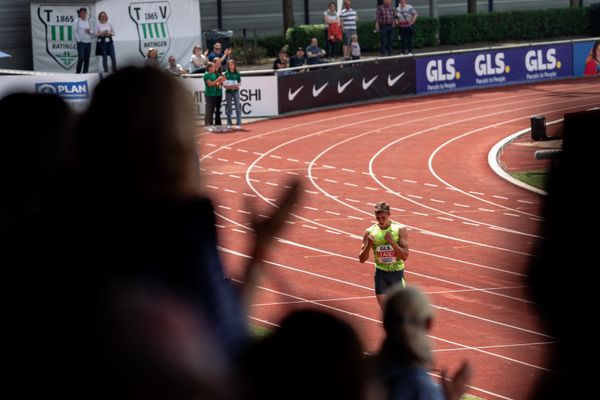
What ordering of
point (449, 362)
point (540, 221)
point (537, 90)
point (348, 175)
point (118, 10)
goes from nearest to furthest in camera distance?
point (540, 221)
point (449, 362)
point (348, 175)
point (118, 10)
point (537, 90)

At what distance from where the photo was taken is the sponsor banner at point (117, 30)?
107 feet

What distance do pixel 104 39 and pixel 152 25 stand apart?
2.61m

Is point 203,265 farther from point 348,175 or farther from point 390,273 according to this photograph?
point 348,175

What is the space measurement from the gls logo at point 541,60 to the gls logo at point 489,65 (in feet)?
2.86

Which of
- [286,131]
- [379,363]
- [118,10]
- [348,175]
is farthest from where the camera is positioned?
[118,10]

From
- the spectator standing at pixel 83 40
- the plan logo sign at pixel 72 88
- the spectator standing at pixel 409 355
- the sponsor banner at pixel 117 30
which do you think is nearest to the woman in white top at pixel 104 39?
the spectator standing at pixel 83 40

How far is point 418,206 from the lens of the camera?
71.4 feet

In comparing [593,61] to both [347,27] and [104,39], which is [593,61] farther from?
[104,39]

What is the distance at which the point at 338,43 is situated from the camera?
38.4 meters

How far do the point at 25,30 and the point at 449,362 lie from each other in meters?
24.7

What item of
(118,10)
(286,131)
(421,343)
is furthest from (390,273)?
(118,10)

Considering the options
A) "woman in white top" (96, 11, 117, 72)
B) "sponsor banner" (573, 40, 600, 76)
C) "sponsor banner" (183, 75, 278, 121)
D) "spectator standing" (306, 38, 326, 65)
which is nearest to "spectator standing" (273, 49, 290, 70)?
"sponsor banner" (183, 75, 278, 121)

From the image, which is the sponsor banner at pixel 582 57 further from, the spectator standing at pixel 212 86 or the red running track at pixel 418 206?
the spectator standing at pixel 212 86

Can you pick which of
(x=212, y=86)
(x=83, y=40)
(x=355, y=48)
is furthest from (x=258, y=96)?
(x=83, y=40)
